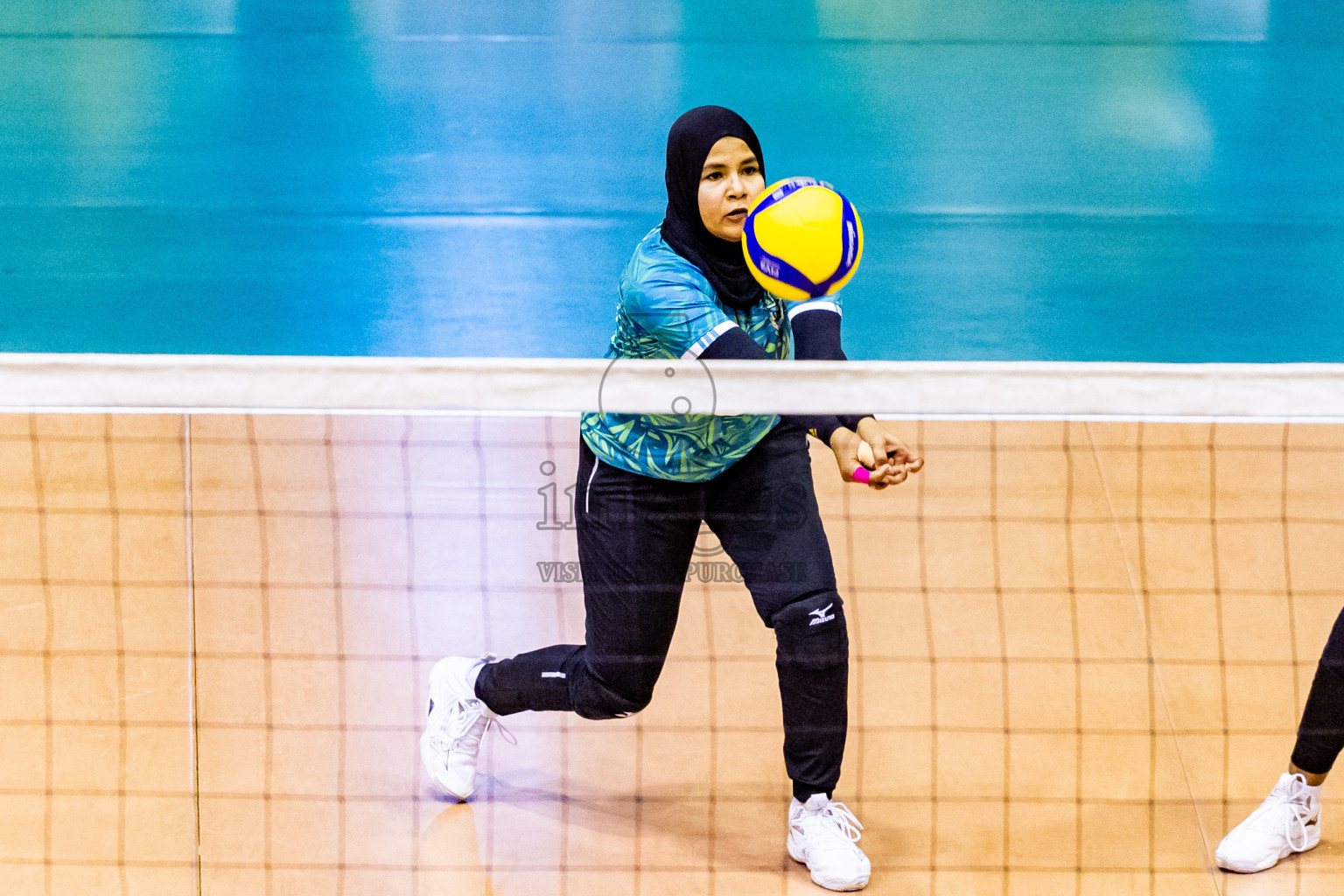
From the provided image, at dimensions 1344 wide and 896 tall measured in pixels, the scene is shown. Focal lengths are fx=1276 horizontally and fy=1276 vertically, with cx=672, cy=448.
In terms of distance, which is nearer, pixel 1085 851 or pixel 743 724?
pixel 1085 851

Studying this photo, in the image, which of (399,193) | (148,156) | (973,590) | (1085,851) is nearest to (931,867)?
(1085,851)

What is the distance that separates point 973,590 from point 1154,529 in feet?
2.26

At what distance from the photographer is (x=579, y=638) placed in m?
Result: 3.43

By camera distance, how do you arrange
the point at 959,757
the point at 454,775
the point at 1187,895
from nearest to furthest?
1. the point at 1187,895
2. the point at 454,775
3. the point at 959,757

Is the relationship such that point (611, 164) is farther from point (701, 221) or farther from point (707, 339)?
point (707, 339)

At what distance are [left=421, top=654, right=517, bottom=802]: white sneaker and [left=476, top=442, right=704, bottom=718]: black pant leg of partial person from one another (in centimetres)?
31

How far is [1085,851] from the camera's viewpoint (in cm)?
287

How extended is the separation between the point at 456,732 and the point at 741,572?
803mm

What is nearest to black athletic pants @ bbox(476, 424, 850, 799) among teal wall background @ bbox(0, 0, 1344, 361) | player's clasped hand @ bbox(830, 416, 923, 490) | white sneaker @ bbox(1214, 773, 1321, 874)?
player's clasped hand @ bbox(830, 416, 923, 490)

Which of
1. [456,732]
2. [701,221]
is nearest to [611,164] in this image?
[701,221]

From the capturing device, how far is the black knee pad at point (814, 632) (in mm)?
2525

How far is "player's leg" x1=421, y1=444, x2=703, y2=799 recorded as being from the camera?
260cm

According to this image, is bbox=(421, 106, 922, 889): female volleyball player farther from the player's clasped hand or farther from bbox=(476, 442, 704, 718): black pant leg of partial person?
the player's clasped hand

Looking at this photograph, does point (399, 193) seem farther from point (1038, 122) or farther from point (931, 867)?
point (931, 867)
